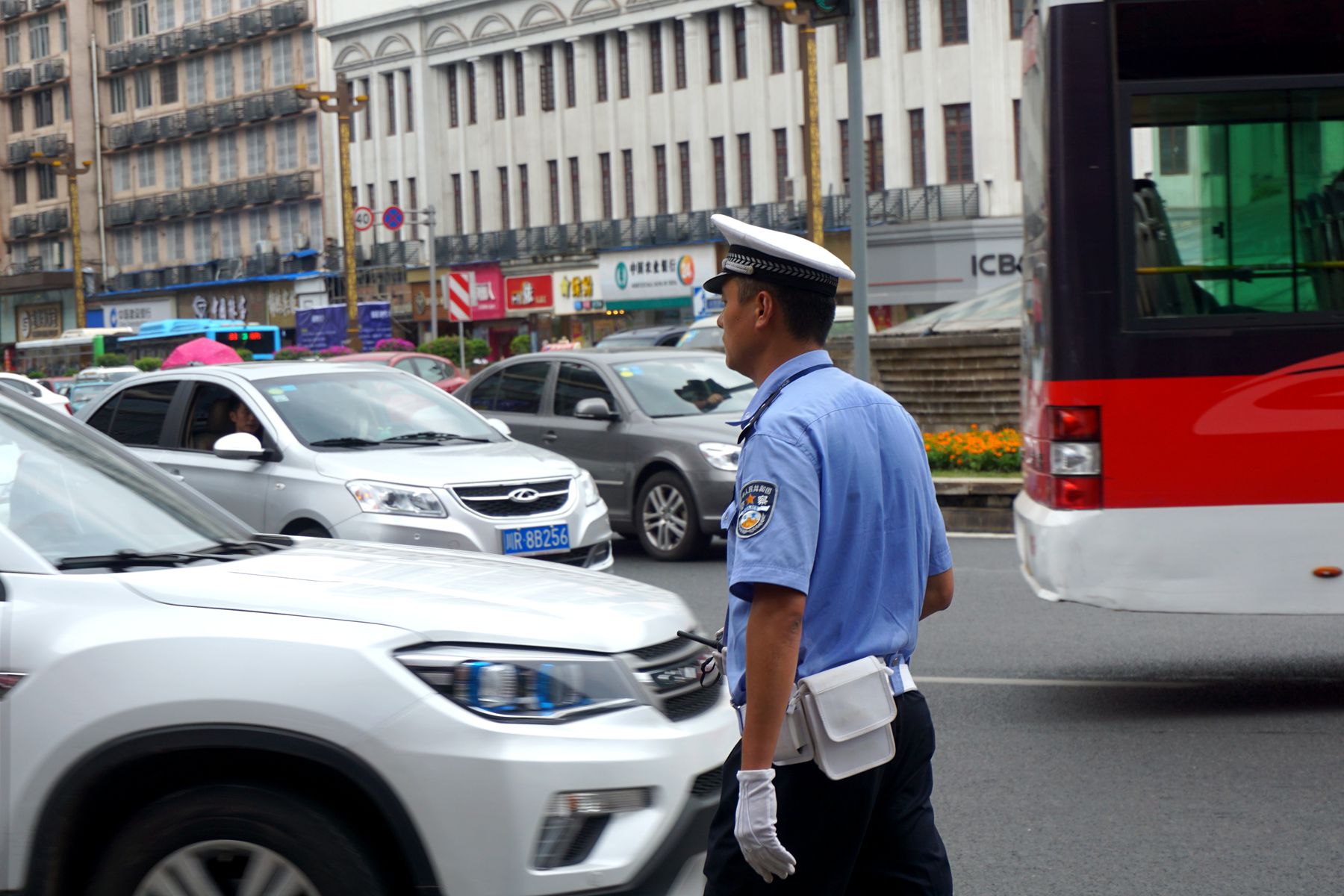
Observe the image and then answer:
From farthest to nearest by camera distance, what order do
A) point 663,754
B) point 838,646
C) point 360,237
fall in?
point 360,237
point 663,754
point 838,646

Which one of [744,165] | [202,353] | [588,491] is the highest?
[744,165]

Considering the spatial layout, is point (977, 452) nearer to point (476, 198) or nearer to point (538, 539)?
point (538, 539)

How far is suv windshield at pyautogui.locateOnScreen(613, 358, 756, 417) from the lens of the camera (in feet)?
44.1

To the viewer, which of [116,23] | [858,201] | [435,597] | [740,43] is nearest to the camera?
[435,597]

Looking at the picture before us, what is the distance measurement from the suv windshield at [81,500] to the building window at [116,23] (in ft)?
266

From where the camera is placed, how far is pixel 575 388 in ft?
45.6

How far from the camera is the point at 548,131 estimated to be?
5722cm

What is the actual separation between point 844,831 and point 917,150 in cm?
4482

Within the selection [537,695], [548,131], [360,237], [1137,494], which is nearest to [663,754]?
[537,695]

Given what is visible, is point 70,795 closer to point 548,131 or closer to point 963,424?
point 963,424

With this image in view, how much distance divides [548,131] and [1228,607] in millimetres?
51959

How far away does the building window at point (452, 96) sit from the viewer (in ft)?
198

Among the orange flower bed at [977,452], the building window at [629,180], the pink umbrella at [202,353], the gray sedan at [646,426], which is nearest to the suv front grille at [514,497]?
the gray sedan at [646,426]

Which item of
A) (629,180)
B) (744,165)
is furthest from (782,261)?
(629,180)
